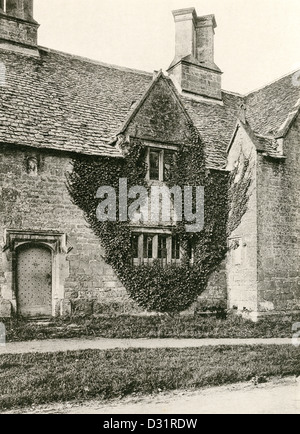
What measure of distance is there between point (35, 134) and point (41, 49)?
222 inches

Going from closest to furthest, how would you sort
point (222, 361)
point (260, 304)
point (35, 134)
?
point (222, 361)
point (35, 134)
point (260, 304)

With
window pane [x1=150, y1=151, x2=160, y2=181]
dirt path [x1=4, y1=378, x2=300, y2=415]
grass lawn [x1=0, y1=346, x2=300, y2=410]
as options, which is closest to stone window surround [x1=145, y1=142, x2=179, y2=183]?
window pane [x1=150, y1=151, x2=160, y2=181]

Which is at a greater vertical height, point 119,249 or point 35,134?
point 35,134

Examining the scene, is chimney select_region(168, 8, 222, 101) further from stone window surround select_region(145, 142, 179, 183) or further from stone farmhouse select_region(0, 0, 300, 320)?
stone window surround select_region(145, 142, 179, 183)

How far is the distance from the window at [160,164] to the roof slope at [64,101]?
1408 millimetres

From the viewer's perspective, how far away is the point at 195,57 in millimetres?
20766

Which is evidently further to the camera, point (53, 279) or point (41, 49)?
point (41, 49)

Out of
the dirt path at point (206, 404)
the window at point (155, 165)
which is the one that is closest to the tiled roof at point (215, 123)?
the window at point (155, 165)

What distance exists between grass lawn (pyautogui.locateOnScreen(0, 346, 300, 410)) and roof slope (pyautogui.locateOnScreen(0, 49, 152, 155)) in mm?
6940

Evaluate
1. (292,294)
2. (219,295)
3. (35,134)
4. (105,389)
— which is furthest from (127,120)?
(105,389)

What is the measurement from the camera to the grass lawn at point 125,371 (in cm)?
673

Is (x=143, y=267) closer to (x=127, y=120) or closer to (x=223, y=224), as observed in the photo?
(x=223, y=224)

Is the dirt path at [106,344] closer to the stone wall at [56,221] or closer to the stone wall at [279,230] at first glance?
the stone wall at [56,221]

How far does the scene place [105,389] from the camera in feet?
Answer: 22.6
